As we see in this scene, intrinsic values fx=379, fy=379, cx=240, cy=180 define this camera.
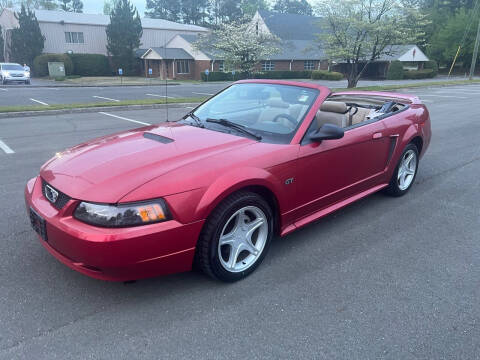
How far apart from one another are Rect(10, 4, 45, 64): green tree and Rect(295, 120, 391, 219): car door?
45245 mm

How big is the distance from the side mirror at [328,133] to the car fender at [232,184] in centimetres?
57

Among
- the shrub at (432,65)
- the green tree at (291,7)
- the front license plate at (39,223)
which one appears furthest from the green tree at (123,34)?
the green tree at (291,7)

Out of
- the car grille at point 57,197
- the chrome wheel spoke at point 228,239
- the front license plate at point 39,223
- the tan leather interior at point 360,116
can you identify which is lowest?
the chrome wheel spoke at point 228,239

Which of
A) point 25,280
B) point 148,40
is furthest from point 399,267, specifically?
point 148,40

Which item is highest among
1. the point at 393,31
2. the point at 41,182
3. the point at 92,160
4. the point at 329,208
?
the point at 393,31

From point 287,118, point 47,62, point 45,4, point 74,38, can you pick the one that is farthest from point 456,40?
point 45,4

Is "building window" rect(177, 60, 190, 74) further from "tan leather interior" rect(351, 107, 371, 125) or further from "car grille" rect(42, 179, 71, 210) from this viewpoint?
"car grille" rect(42, 179, 71, 210)

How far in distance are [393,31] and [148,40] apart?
3645cm

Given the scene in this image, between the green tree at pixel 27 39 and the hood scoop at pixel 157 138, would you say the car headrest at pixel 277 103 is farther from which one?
the green tree at pixel 27 39

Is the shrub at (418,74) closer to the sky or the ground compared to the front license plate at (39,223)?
closer to the sky

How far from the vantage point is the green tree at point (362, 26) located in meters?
21.5

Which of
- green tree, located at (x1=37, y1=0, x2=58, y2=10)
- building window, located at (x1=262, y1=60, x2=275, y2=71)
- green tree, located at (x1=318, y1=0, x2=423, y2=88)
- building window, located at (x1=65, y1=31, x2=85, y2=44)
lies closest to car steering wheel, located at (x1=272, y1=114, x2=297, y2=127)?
green tree, located at (x1=318, y1=0, x2=423, y2=88)

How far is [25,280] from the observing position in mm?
2910

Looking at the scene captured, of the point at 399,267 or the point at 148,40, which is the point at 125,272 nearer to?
the point at 399,267
